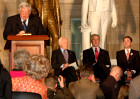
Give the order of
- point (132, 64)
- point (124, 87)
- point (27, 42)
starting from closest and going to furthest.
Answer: point (124, 87), point (27, 42), point (132, 64)

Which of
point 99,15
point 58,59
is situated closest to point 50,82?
point 58,59

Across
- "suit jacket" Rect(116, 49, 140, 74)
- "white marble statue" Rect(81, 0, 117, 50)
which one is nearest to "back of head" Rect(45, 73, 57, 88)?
"suit jacket" Rect(116, 49, 140, 74)

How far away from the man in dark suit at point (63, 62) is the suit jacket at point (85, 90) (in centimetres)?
289

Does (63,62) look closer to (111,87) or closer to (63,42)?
(63,42)

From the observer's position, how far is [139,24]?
13.4m

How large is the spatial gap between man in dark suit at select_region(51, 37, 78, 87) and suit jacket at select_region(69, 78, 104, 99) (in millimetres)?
2888

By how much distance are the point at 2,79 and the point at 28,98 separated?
0.44 m

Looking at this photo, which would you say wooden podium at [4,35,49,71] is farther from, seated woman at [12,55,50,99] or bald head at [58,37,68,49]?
seated woman at [12,55,50,99]

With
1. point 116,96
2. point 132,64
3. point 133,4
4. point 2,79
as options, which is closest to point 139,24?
point 133,4

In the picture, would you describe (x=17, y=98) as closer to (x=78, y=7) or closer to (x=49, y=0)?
(x=49, y=0)

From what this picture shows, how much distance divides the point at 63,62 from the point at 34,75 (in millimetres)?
4547

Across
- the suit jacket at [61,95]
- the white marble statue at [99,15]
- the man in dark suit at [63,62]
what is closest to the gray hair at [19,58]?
the suit jacket at [61,95]

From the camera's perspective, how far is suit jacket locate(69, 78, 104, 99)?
5012 millimetres

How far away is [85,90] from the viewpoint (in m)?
5.04
